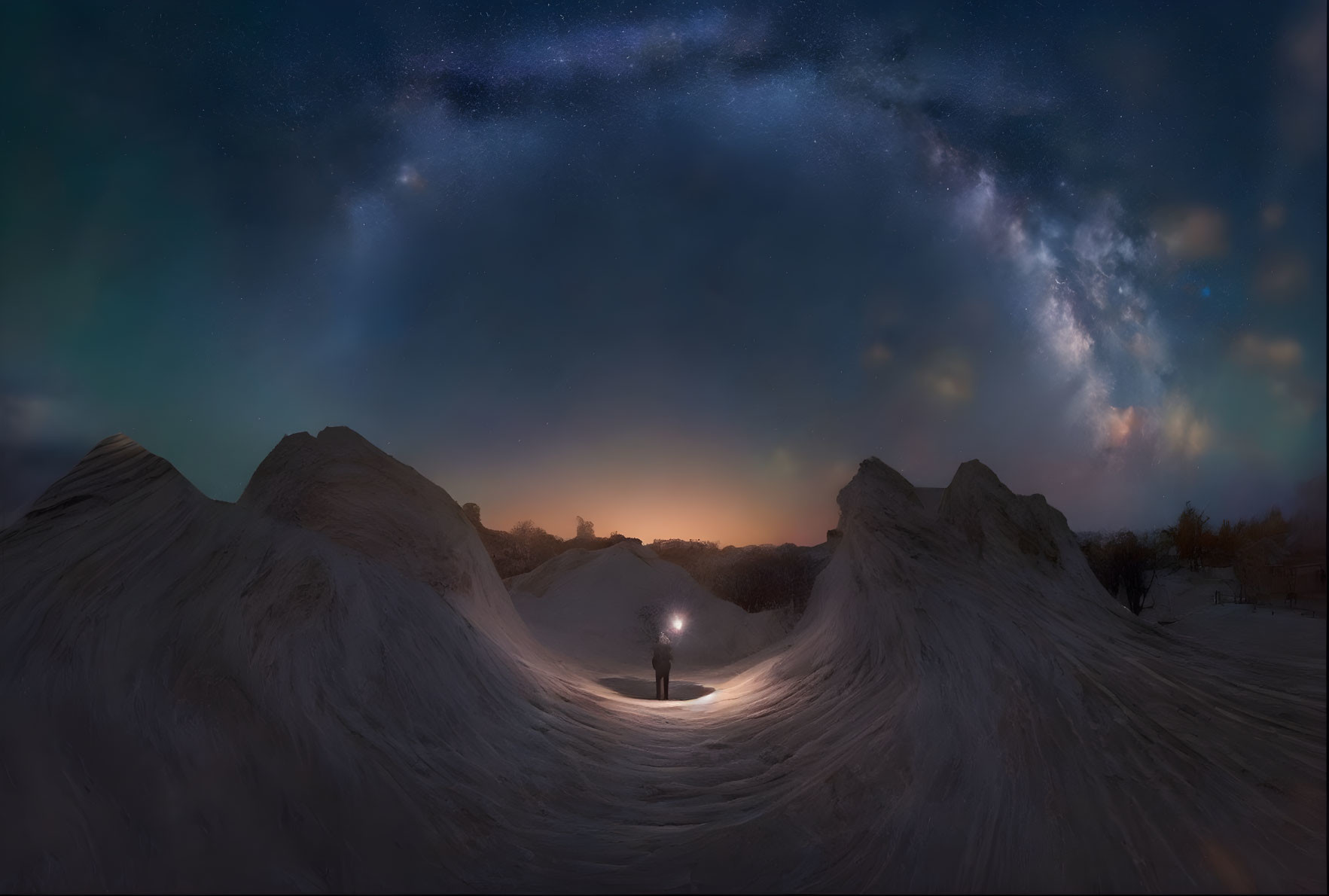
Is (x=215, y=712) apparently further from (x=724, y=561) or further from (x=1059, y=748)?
(x=724, y=561)

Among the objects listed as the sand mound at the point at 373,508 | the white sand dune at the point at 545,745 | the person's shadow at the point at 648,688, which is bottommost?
the person's shadow at the point at 648,688

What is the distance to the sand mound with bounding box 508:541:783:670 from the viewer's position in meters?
26.8

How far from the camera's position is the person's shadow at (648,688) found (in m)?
16.1

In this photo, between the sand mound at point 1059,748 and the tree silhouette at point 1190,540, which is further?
the tree silhouette at point 1190,540

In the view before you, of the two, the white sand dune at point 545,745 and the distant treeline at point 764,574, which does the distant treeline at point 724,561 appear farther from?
the white sand dune at point 545,745

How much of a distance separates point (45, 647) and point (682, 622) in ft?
78.5

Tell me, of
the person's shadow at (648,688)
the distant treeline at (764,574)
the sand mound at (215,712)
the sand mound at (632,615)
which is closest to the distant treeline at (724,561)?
the distant treeline at (764,574)

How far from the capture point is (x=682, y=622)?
2883cm

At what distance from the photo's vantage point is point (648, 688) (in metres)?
17.0

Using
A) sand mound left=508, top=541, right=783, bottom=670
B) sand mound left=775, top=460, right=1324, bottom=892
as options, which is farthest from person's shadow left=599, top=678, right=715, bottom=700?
sand mound left=775, top=460, right=1324, bottom=892

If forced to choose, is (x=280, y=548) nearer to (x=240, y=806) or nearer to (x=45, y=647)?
(x=45, y=647)

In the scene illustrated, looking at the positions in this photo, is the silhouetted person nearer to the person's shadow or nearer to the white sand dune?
the person's shadow

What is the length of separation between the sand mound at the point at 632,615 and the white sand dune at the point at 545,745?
14.2 meters

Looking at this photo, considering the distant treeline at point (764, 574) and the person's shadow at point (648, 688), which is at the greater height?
the distant treeline at point (764, 574)
